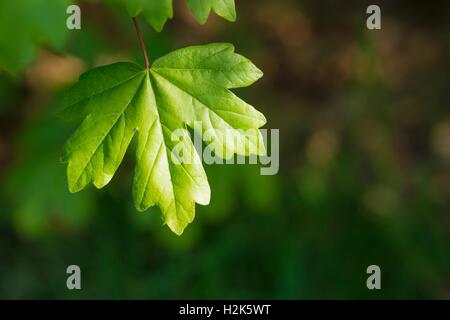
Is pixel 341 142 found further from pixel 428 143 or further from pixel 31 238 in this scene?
pixel 31 238

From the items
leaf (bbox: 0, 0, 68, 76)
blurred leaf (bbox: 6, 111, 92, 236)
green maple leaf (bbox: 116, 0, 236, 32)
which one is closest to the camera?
green maple leaf (bbox: 116, 0, 236, 32)

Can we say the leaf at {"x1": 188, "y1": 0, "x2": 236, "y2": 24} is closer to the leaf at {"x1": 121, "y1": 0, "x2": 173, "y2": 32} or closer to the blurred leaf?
the leaf at {"x1": 121, "y1": 0, "x2": 173, "y2": 32}

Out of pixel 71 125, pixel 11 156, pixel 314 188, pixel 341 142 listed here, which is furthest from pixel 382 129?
pixel 11 156

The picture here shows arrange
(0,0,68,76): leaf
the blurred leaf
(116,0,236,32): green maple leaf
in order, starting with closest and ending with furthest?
(116,0,236,32): green maple leaf → (0,0,68,76): leaf → the blurred leaf

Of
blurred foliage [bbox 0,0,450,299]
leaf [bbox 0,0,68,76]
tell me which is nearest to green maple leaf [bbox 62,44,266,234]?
leaf [bbox 0,0,68,76]

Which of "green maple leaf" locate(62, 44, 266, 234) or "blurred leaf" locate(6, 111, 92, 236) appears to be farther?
"blurred leaf" locate(6, 111, 92, 236)

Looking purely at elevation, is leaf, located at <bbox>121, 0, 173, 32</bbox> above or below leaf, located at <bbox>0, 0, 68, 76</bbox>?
below
